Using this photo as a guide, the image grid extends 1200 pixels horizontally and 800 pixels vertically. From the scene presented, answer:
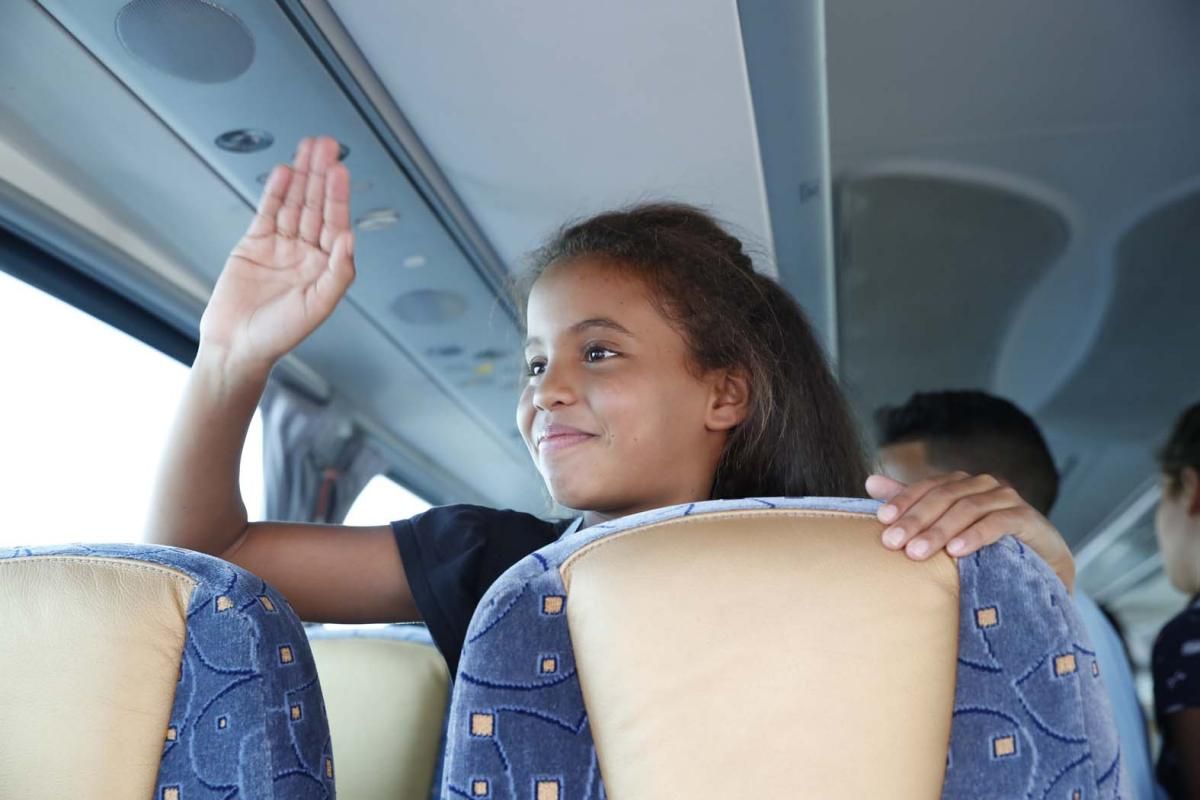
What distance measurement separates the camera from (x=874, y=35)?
3521mm

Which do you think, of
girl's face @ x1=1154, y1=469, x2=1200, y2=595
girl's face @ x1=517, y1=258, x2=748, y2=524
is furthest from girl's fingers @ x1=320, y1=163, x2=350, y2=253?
girl's face @ x1=1154, y1=469, x2=1200, y2=595

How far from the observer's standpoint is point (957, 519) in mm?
1214

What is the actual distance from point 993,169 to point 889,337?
5.31 ft

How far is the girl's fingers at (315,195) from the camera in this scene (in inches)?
80.0

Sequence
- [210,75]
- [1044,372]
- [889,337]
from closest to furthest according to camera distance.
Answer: [210,75]
[889,337]
[1044,372]

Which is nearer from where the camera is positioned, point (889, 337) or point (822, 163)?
point (822, 163)

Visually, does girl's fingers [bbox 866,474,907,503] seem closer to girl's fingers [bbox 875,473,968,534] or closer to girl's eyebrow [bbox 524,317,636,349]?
girl's fingers [bbox 875,473,968,534]

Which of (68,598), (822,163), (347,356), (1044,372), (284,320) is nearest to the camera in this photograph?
(68,598)

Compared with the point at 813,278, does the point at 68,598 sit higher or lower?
lower

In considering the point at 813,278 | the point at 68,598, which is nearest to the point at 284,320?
the point at 68,598

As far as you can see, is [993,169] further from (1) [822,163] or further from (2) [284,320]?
(2) [284,320]

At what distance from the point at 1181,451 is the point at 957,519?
2.48 m

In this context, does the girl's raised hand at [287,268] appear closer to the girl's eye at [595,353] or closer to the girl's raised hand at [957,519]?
the girl's eye at [595,353]

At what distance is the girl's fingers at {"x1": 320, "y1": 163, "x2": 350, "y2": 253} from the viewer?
2.02m
